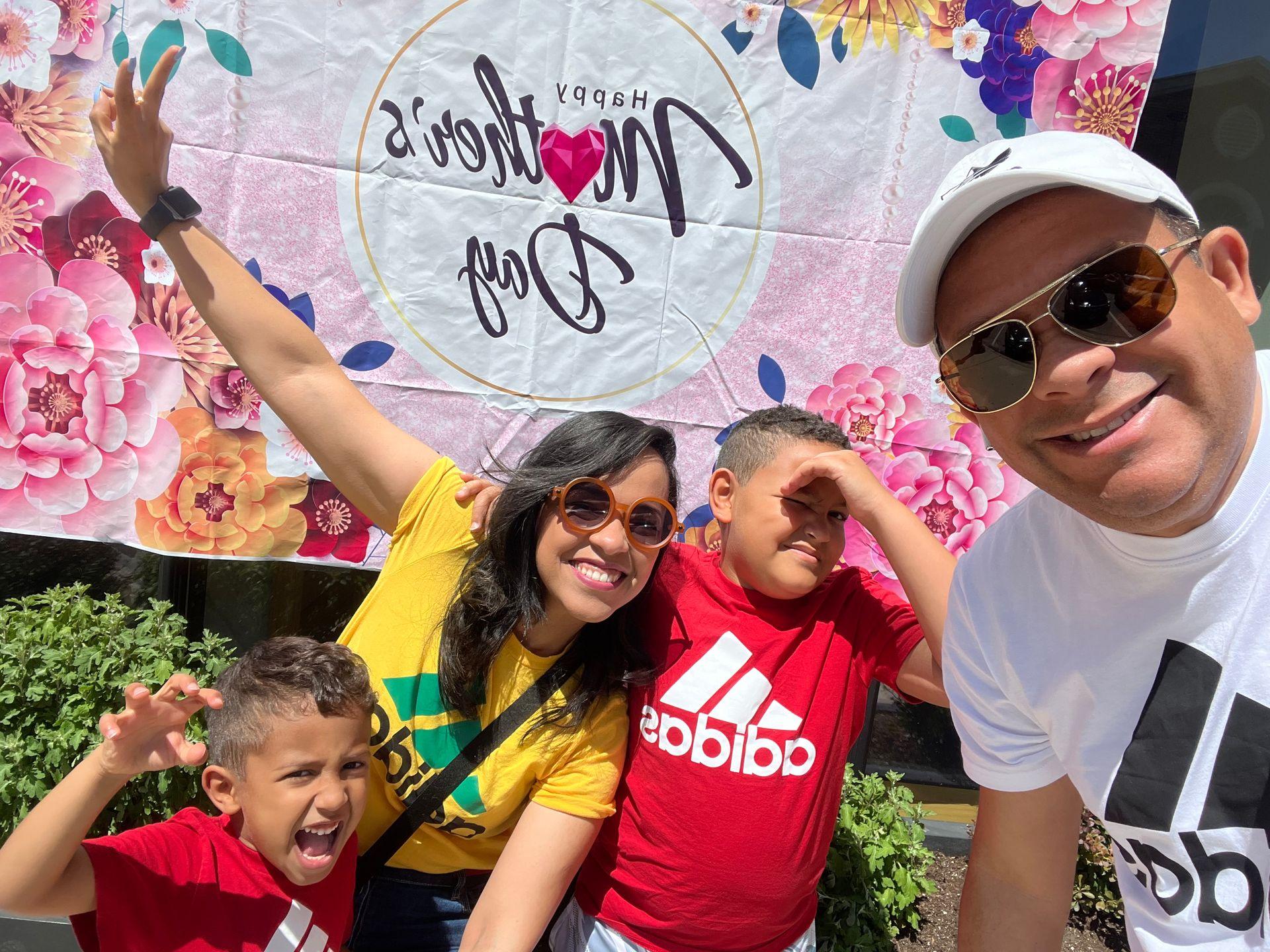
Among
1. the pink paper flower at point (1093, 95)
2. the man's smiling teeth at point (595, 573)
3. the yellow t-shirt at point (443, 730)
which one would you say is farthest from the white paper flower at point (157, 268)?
the pink paper flower at point (1093, 95)

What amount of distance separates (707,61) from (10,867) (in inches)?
107

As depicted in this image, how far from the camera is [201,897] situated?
170 cm

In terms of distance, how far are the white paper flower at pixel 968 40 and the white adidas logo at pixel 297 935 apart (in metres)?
3.08

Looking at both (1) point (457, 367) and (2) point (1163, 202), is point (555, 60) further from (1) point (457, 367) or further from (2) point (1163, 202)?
(2) point (1163, 202)

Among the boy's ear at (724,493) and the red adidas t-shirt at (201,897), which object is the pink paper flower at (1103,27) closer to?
the boy's ear at (724,493)

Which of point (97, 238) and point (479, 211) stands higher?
point (479, 211)

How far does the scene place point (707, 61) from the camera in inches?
110

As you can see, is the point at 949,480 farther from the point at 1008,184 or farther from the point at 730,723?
the point at 1008,184

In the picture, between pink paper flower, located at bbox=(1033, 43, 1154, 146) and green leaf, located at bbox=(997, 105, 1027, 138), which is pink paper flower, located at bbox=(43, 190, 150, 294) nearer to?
green leaf, located at bbox=(997, 105, 1027, 138)

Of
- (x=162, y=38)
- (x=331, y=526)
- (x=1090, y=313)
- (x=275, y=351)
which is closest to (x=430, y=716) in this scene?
(x=275, y=351)

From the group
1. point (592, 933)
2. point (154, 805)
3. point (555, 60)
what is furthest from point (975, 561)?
point (154, 805)

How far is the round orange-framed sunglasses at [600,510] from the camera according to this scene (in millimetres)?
1901

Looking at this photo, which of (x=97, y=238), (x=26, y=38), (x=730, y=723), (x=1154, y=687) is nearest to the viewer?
(x=1154, y=687)

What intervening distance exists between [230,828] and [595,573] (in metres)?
0.94
